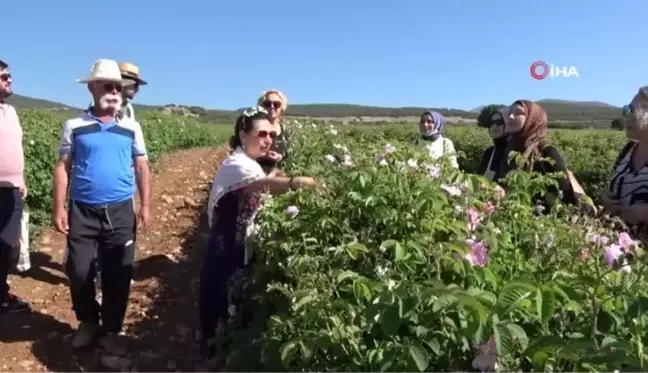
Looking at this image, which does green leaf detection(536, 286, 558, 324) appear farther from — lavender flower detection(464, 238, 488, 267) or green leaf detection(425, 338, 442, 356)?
lavender flower detection(464, 238, 488, 267)

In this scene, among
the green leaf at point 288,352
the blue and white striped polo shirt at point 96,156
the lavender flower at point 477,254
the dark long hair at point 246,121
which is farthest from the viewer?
the blue and white striped polo shirt at point 96,156

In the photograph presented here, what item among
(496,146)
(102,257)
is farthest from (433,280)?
(496,146)

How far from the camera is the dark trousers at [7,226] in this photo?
179 inches

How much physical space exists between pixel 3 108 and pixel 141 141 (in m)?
1.04

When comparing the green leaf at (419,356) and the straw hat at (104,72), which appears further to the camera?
the straw hat at (104,72)

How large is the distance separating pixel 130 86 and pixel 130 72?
16.0 inches

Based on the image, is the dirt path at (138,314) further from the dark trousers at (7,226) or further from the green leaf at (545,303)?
the green leaf at (545,303)

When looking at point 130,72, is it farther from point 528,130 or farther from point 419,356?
point 419,356

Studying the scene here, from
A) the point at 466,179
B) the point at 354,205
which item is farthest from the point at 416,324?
the point at 466,179

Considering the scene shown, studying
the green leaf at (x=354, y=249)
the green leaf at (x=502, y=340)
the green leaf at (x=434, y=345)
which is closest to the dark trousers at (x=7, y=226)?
the green leaf at (x=354, y=249)

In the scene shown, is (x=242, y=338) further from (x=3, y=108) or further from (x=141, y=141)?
(x=3, y=108)

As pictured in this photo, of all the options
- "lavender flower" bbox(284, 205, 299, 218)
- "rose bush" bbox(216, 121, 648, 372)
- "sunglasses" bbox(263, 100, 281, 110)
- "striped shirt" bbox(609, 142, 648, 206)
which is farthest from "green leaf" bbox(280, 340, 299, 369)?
"sunglasses" bbox(263, 100, 281, 110)

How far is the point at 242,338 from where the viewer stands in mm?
2912

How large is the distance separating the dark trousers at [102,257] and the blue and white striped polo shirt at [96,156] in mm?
76
